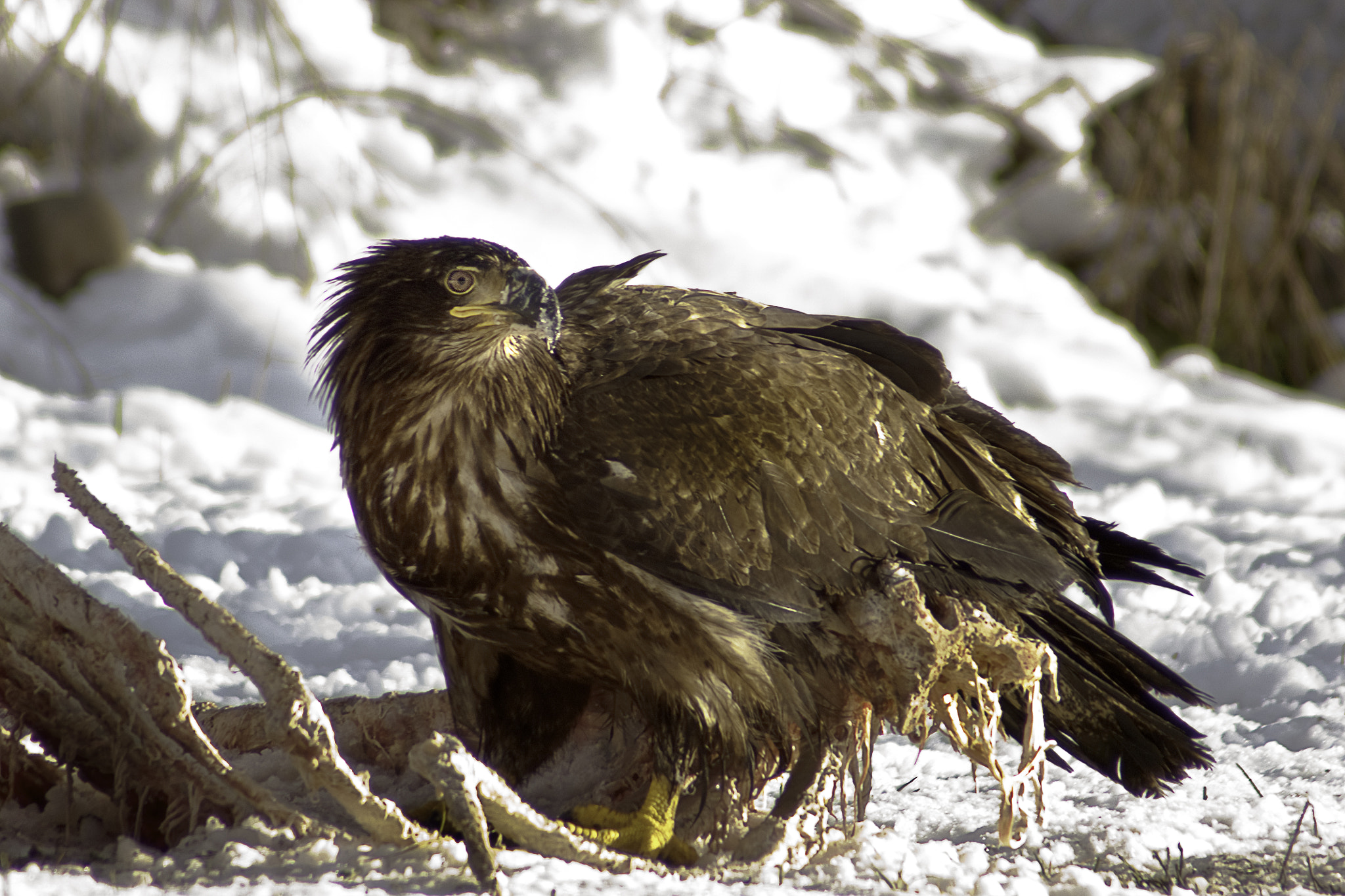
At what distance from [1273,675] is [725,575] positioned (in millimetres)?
1799

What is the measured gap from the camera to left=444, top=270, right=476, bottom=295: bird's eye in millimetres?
2107

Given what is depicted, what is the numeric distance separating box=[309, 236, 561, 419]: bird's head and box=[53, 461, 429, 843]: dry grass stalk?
19.7 inches

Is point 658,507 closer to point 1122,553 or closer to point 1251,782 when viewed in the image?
point 1122,553

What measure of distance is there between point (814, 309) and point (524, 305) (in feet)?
14.6

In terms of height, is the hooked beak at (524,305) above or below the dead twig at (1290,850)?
above

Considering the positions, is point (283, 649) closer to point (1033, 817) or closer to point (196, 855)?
point (196, 855)

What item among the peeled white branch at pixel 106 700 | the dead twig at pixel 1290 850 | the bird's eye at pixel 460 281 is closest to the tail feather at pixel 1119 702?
the dead twig at pixel 1290 850

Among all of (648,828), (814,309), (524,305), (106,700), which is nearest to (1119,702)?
(648,828)

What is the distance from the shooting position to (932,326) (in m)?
6.34

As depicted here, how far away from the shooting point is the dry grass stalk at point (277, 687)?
1.74 m

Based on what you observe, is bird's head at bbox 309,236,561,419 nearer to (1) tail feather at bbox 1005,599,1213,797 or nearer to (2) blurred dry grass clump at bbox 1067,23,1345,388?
(1) tail feather at bbox 1005,599,1213,797

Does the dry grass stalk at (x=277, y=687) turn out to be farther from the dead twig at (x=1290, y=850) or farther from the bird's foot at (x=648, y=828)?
the dead twig at (x=1290, y=850)

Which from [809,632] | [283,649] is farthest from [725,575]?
[283,649]

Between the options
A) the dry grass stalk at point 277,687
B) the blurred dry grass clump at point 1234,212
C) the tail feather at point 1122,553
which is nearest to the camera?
the dry grass stalk at point 277,687
